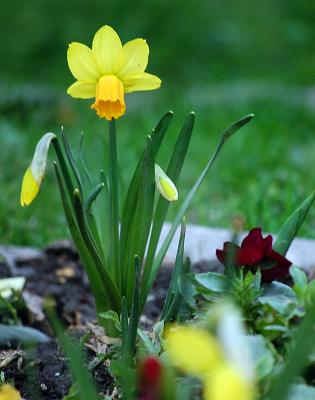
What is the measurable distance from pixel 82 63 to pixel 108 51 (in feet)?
0.21

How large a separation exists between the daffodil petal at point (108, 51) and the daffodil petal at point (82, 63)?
0.02 metres

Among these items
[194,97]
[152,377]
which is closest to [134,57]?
[152,377]

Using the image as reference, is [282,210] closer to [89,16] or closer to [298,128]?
[298,128]

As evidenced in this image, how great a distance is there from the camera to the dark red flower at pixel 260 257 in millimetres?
1750

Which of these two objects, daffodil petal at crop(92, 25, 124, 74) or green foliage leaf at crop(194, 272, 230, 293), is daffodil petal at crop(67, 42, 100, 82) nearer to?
daffodil petal at crop(92, 25, 124, 74)

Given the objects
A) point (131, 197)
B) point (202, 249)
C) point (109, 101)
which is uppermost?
point (109, 101)

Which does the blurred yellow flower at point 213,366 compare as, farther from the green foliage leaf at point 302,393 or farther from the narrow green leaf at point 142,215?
the narrow green leaf at point 142,215

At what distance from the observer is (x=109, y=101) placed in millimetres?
1833

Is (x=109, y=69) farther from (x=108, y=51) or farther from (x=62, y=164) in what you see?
(x=62, y=164)

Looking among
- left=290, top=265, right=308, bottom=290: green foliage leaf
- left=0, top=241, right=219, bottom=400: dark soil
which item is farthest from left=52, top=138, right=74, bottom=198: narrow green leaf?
left=290, top=265, right=308, bottom=290: green foliage leaf

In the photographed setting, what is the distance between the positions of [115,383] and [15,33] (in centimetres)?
524

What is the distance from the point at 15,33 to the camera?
650 centimetres

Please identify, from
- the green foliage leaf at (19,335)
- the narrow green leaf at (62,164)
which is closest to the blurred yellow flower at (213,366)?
the narrow green leaf at (62,164)

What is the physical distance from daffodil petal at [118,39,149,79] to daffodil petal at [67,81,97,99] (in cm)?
7
